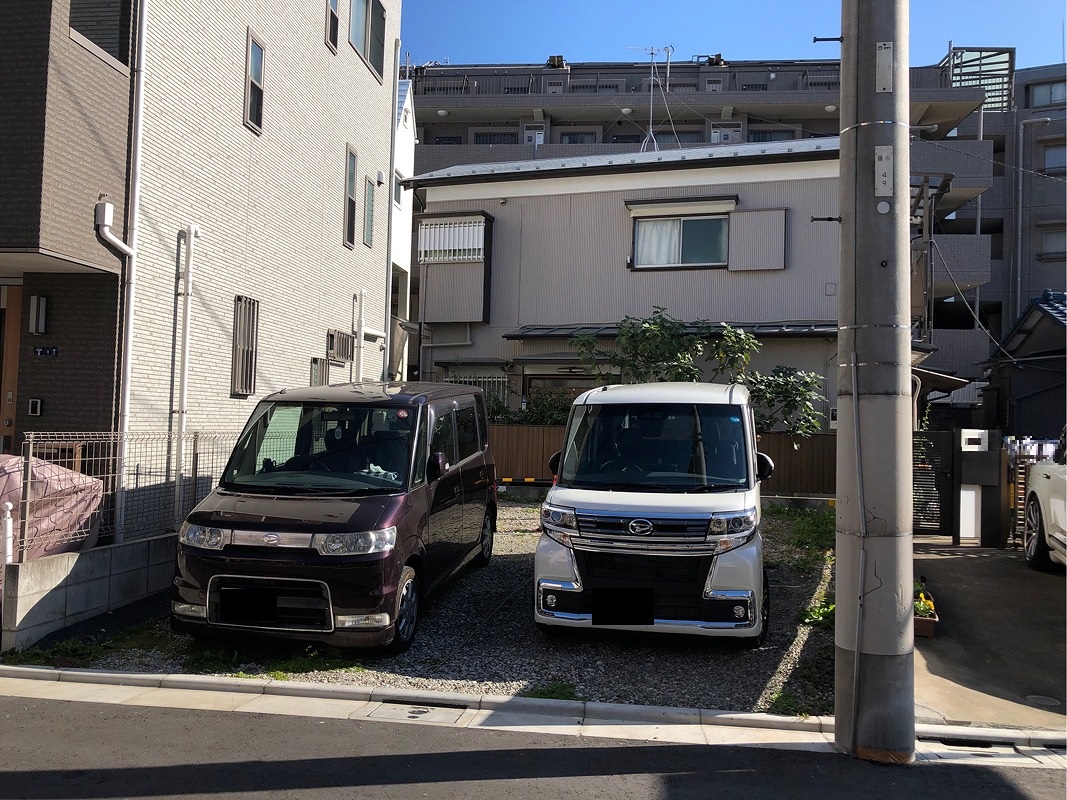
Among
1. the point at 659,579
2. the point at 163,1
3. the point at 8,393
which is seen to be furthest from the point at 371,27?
the point at 659,579

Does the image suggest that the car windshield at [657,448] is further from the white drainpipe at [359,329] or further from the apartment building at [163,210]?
the white drainpipe at [359,329]

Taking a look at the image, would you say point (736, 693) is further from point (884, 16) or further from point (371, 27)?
point (371, 27)

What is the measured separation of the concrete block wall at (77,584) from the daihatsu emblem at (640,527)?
15.0 feet

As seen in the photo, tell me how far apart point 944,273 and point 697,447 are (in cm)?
1984

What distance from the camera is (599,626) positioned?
601 cm

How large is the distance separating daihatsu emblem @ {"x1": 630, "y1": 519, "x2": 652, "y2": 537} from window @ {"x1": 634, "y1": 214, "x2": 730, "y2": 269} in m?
10.7

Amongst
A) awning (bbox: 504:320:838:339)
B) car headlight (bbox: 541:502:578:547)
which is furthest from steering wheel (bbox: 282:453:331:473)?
awning (bbox: 504:320:838:339)

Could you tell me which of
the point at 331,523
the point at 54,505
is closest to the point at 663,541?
the point at 331,523

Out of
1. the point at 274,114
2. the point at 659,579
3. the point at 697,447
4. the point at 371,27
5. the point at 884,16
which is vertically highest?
the point at 371,27

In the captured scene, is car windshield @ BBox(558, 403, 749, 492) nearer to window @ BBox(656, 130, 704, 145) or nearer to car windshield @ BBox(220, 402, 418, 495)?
car windshield @ BBox(220, 402, 418, 495)

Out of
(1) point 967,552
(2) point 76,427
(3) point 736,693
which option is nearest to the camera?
(3) point 736,693

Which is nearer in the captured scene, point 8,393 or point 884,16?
point 884,16

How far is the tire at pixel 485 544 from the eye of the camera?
8653 millimetres

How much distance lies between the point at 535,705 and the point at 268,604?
2067 millimetres
